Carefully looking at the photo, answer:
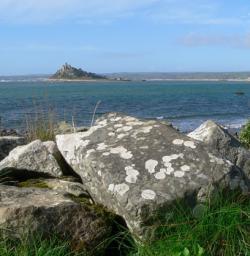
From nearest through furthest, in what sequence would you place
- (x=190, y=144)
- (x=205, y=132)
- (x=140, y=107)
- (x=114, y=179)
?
1. (x=114, y=179)
2. (x=190, y=144)
3. (x=205, y=132)
4. (x=140, y=107)

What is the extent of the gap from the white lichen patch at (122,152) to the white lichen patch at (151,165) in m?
0.19

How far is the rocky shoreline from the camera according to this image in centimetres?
509

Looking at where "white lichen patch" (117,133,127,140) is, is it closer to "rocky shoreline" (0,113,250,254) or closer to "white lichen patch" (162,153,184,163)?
"rocky shoreline" (0,113,250,254)

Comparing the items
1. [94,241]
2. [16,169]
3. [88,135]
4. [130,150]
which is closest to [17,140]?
[16,169]

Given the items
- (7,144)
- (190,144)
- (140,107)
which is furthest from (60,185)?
(140,107)

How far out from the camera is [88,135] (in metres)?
6.13

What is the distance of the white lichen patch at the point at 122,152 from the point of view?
18.6 ft

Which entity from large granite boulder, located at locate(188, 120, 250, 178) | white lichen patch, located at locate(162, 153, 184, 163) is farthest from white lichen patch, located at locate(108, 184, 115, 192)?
large granite boulder, located at locate(188, 120, 250, 178)

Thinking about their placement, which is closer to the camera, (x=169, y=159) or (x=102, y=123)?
(x=169, y=159)

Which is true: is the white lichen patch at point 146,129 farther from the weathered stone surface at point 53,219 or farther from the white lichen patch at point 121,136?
the weathered stone surface at point 53,219

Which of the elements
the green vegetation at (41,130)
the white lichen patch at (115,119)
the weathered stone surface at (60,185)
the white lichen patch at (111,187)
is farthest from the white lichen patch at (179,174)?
the green vegetation at (41,130)

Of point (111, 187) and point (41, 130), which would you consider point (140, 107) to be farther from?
point (111, 187)

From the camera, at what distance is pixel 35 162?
652 centimetres

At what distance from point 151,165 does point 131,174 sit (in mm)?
219
